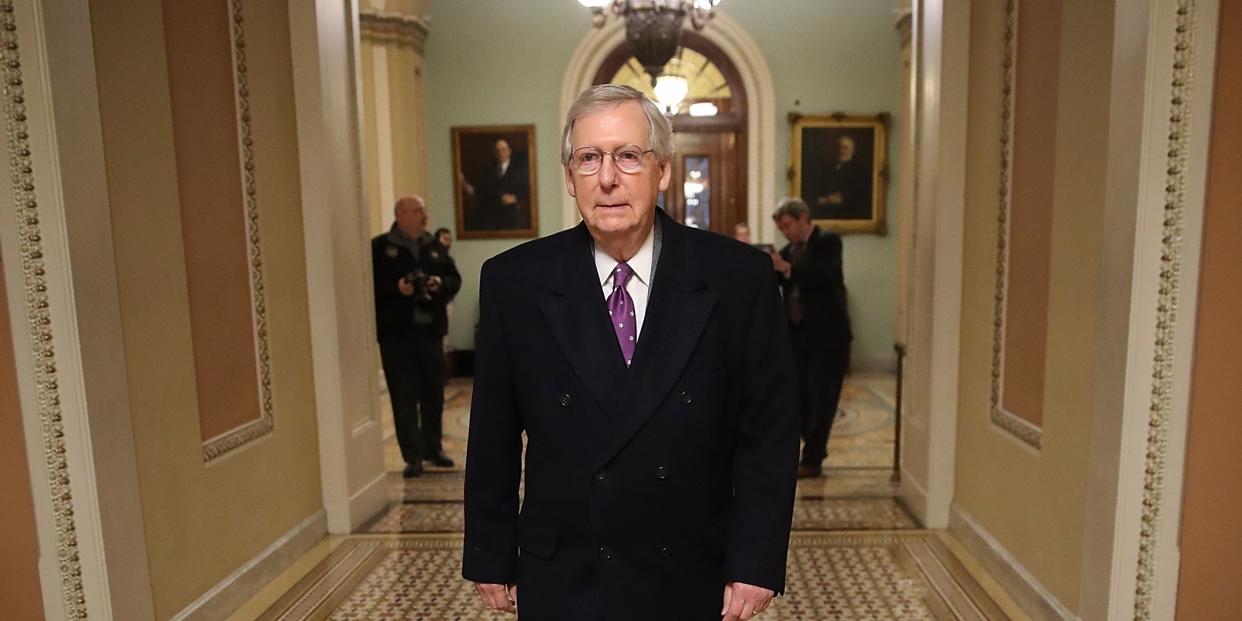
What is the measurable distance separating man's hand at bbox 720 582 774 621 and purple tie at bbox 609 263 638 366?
1.93ft

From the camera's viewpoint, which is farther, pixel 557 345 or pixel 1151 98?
pixel 1151 98

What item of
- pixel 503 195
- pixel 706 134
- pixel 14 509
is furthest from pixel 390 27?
pixel 14 509

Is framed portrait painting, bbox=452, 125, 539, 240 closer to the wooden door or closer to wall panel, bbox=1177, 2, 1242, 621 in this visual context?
the wooden door

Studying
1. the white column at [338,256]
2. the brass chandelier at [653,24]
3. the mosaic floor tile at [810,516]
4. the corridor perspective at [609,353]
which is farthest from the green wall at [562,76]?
the mosaic floor tile at [810,516]

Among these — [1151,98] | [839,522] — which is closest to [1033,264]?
[1151,98]

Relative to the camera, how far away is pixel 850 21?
8.52 m

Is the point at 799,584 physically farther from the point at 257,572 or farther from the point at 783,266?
the point at 257,572

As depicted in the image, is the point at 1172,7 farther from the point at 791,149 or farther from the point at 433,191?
the point at 433,191

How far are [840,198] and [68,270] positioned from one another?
7.66m

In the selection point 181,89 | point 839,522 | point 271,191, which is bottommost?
point 839,522

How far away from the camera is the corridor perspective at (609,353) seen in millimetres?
1583

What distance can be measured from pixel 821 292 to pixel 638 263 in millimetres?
3516

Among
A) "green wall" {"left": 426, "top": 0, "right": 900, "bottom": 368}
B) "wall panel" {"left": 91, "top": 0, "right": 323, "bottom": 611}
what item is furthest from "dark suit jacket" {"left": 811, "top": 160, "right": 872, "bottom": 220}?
Answer: "wall panel" {"left": 91, "top": 0, "right": 323, "bottom": 611}

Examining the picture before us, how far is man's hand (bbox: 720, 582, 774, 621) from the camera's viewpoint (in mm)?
1616
